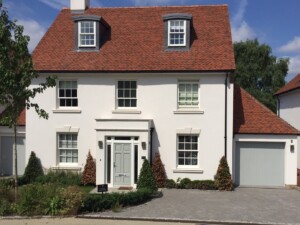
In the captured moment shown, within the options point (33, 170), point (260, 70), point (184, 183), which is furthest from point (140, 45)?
point (260, 70)

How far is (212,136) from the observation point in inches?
792

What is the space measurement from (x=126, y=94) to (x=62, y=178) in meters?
5.51

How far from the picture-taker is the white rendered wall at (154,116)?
2008 cm

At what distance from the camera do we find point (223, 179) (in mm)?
19359

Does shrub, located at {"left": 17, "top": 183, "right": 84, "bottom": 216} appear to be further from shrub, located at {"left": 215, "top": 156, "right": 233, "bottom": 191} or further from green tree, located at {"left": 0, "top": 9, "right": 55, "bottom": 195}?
shrub, located at {"left": 215, "top": 156, "right": 233, "bottom": 191}

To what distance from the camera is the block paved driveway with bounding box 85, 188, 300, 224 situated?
1336 centimetres

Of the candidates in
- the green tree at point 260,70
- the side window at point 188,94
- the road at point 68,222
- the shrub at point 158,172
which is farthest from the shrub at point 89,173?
the green tree at point 260,70

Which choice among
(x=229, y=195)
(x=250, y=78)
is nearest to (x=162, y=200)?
(x=229, y=195)

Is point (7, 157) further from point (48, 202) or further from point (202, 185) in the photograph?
point (202, 185)

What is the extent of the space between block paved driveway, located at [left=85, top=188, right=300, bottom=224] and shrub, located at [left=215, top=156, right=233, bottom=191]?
1.61ft

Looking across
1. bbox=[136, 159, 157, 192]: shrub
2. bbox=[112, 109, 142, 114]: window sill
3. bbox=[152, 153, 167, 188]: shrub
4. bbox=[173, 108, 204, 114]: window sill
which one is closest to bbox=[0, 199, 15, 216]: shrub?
bbox=[136, 159, 157, 192]: shrub

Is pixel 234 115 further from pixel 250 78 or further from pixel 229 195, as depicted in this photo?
pixel 250 78

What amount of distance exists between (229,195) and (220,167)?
182 cm

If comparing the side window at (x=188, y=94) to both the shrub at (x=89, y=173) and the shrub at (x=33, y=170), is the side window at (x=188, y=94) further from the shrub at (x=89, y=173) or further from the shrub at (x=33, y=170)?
the shrub at (x=33, y=170)
